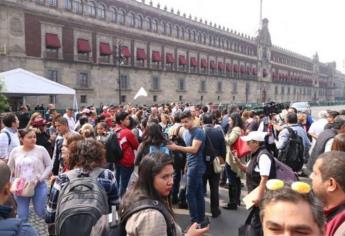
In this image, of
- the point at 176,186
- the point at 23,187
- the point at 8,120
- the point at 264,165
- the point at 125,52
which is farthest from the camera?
the point at 125,52

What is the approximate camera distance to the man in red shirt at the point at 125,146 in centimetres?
558

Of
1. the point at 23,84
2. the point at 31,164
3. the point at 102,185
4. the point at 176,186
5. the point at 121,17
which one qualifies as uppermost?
the point at 121,17

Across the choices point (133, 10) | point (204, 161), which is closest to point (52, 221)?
point (204, 161)

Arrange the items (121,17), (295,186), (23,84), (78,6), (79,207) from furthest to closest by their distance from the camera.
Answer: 1. (121,17)
2. (78,6)
3. (23,84)
4. (79,207)
5. (295,186)

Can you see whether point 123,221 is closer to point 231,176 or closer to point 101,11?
point 231,176

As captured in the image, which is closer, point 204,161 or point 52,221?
point 52,221

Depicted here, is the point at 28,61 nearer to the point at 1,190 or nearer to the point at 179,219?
the point at 179,219

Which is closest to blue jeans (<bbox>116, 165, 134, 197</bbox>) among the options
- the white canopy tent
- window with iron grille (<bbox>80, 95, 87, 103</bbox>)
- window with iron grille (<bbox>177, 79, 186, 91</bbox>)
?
the white canopy tent

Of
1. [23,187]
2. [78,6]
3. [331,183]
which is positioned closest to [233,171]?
[23,187]

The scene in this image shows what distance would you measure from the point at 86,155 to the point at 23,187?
169cm

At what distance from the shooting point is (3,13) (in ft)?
79.8

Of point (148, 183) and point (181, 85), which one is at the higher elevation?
point (181, 85)

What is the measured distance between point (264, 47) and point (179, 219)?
214 ft

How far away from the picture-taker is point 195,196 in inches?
201
